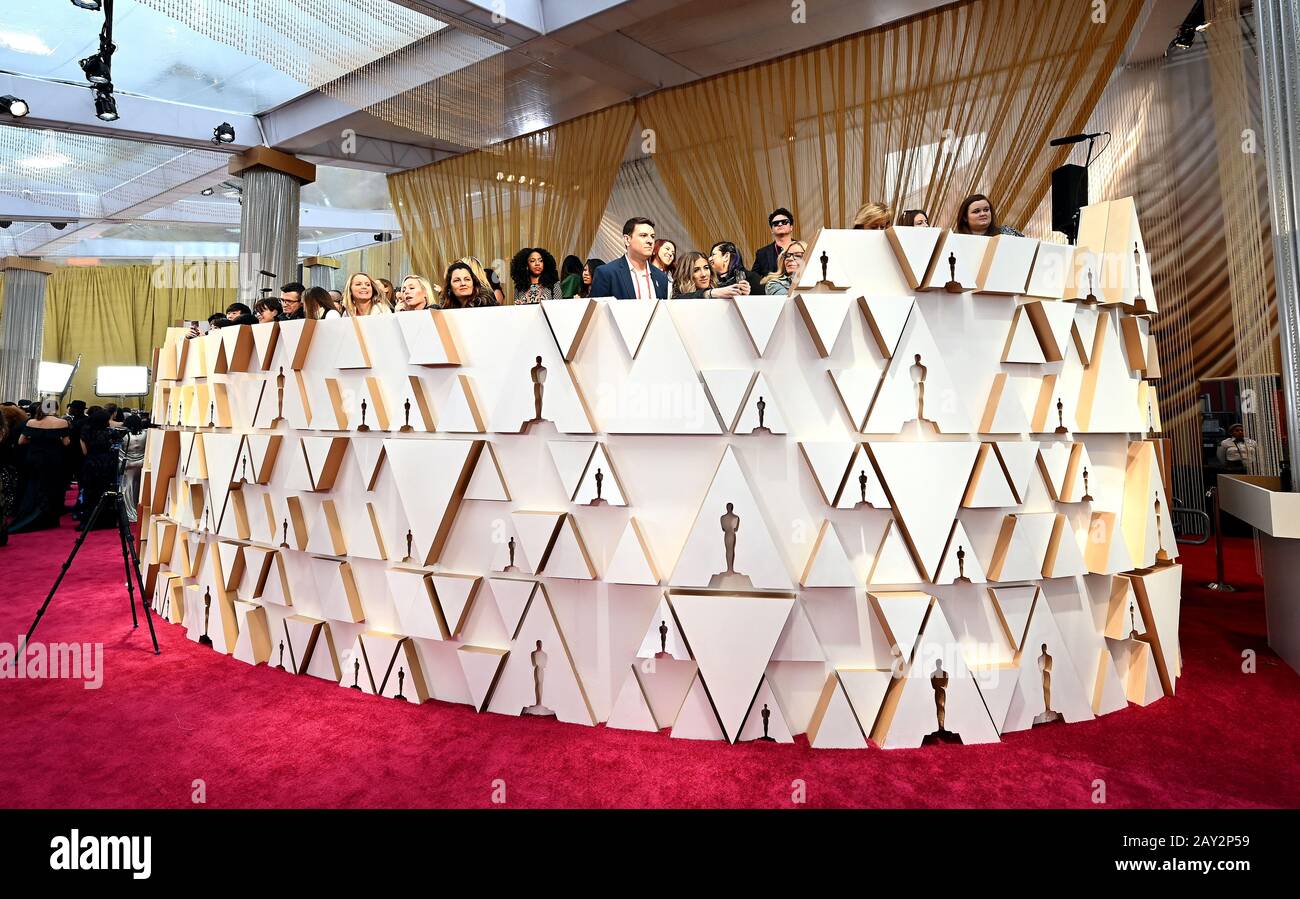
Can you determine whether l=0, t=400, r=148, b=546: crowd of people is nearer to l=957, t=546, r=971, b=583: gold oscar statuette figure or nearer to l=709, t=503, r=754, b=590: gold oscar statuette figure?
l=709, t=503, r=754, b=590: gold oscar statuette figure

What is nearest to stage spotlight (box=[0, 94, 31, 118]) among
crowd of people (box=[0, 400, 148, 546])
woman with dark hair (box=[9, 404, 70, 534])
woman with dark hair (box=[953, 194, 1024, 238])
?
crowd of people (box=[0, 400, 148, 546])

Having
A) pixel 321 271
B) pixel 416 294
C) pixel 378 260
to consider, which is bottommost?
pixel 416 294

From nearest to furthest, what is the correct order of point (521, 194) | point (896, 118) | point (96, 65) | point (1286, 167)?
point (1286, 167) → point (896, 118) → point (96, 65) → point (521, 194)

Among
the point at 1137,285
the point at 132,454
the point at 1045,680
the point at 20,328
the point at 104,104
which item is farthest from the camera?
the point at 20,328

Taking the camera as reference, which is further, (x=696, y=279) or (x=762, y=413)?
(x=696, y=279)

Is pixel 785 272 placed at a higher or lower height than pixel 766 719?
higher

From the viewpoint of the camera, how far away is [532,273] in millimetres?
4254

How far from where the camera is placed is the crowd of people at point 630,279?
121 inches

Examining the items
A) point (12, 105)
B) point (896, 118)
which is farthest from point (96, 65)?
point (896, 118)

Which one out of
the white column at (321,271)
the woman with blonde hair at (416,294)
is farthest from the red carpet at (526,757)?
the white column at (321,271)

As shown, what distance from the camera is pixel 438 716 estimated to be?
8.73 feet

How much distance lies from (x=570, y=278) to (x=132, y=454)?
4.38 meters

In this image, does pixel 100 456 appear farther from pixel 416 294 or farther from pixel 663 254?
pixel 663 254
